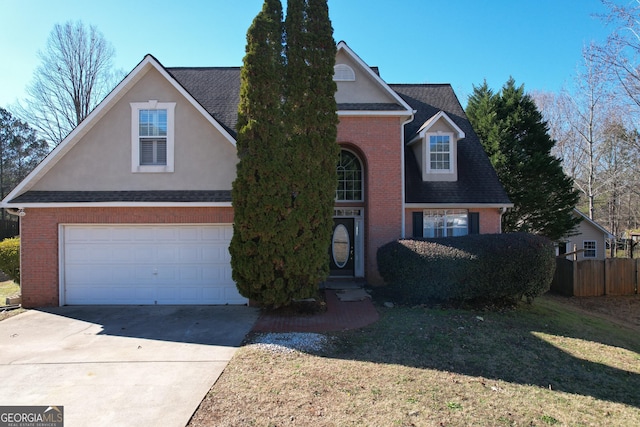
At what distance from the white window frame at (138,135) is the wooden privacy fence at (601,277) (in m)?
15.3

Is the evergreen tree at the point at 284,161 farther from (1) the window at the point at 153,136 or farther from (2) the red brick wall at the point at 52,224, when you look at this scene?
(1) the window at the point at 153,136

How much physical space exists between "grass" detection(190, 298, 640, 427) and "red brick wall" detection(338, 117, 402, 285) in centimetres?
429

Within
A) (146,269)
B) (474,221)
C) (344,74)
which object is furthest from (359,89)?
(146,269)

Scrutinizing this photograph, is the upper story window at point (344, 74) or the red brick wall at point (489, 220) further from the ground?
the upper story window at point (344, 74)

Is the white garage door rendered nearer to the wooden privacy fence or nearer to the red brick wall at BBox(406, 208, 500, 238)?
the red brick wall at BBox(406, 208, 500, 238)

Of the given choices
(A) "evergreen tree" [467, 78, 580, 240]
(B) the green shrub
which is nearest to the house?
(B) the green shrub

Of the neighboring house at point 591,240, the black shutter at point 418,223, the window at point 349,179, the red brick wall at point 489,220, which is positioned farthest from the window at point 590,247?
the window at point 349,179

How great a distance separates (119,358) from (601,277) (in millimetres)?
16874

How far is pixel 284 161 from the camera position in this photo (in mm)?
8273

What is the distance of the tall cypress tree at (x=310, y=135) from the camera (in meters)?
8.34

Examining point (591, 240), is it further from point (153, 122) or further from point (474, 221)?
point (153, 122)

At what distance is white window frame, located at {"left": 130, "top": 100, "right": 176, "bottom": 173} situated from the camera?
984cm

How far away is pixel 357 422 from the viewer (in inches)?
163

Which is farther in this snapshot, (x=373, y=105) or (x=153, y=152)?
(x=373, y=105)
